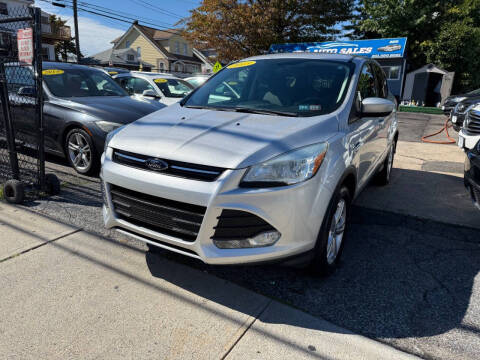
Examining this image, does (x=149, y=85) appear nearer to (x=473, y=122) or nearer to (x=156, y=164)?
(x=473, y=122)

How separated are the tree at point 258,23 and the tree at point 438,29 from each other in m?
2.72

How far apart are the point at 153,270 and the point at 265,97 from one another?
1.80m

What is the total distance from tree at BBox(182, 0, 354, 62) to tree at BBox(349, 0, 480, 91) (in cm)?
272

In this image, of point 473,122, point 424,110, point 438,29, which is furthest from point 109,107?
point 438,29

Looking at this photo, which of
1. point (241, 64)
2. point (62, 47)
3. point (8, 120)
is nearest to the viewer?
point (8, 120)

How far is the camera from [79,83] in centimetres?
596

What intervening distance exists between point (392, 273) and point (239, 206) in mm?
1591

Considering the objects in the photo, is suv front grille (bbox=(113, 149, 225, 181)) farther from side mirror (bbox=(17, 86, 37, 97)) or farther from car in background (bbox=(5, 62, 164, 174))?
car in background (bbox=(5, 62, 164, 174))

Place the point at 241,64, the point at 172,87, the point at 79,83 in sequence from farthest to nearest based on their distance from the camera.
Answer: the point at 172,87 < the point at 79,83 < the point at 241,64

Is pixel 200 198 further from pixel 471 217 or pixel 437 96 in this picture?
pixel 437 96

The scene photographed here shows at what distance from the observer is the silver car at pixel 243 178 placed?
219 centimetres

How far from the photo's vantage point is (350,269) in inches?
118

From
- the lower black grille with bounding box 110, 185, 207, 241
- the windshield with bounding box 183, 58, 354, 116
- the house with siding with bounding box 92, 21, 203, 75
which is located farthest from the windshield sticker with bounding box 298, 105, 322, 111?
the house with siding with bounding box 92, 21, 203, 75

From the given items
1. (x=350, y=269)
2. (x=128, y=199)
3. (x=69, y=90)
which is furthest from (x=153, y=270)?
(x=69, y=90)
